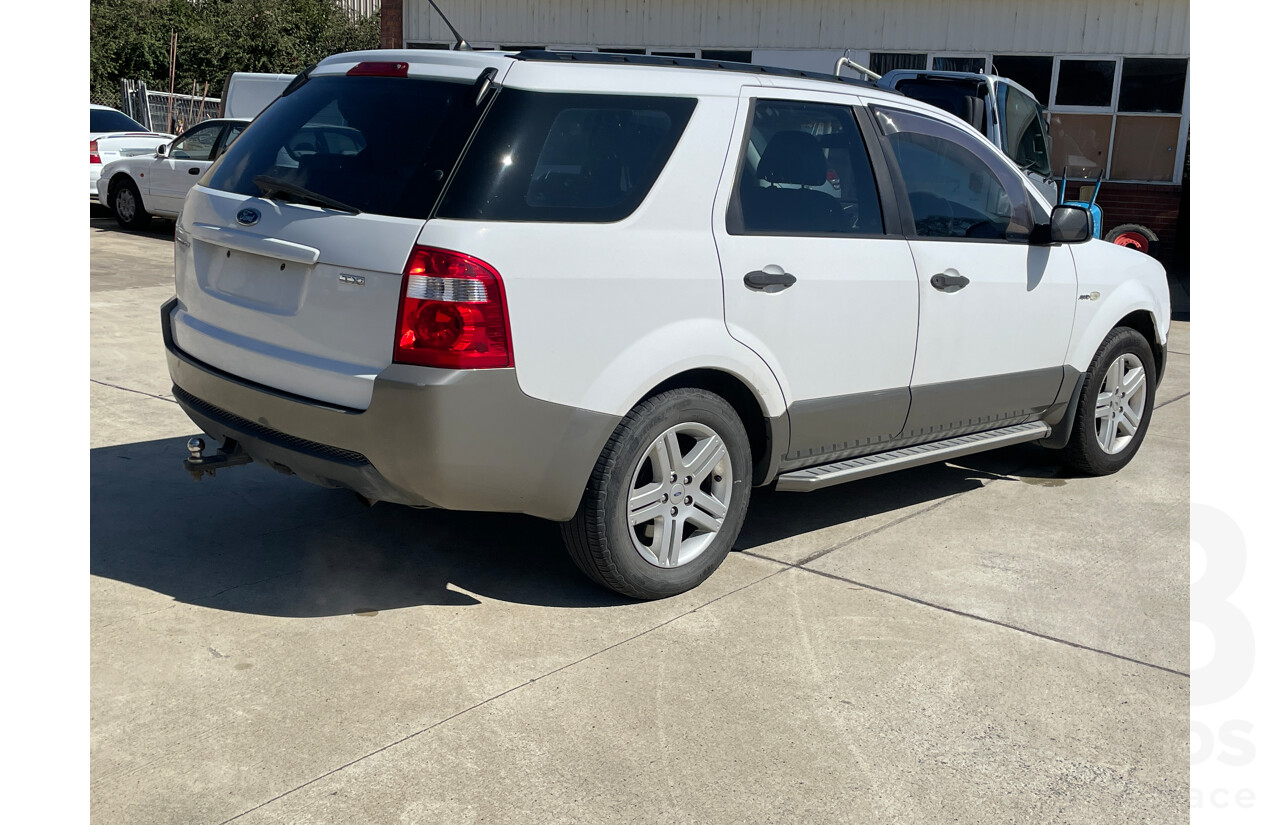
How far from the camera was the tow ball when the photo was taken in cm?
420

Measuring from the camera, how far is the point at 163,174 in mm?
15695

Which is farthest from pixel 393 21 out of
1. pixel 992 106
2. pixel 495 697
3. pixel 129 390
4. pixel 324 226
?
pixel 495 697

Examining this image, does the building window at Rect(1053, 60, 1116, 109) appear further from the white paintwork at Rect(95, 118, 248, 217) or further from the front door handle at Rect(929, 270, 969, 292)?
the front door handle at Rect(929, 270, 969, 292)

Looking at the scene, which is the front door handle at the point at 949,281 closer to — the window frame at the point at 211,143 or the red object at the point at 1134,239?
the red object at the point at 1134,239

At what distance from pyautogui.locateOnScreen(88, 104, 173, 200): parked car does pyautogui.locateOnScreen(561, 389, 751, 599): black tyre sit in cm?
1493

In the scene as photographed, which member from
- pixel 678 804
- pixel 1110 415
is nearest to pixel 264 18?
pixel 1110 415

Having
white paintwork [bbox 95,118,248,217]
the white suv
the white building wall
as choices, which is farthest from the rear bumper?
the white building wall

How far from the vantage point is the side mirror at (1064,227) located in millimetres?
5250

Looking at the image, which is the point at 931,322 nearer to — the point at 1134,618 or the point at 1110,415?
the point at 1134,618

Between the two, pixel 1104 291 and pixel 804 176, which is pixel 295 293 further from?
pixel 1104 291

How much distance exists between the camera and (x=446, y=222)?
361cm

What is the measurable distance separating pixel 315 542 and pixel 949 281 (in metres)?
2.79

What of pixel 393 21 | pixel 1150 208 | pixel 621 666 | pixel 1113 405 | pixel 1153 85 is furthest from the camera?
pixel 393 21

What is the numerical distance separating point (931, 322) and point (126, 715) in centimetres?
332
